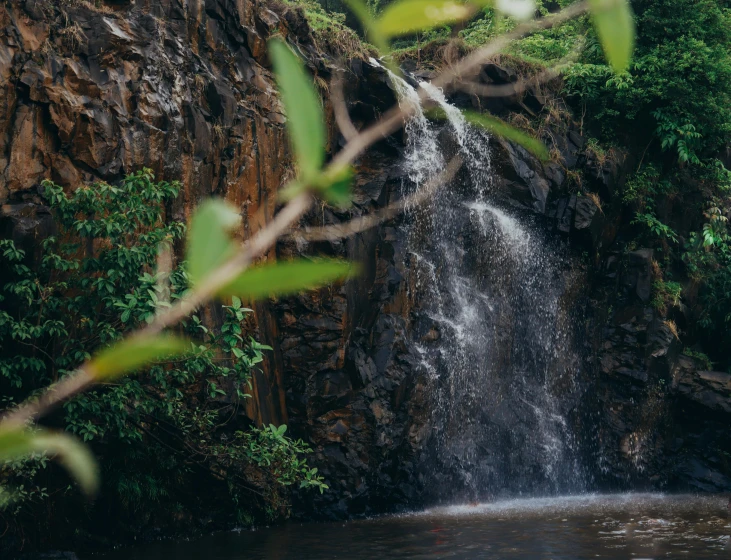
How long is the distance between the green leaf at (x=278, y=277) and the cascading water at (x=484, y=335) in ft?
40.0

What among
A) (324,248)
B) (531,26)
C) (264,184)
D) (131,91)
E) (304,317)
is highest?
(131,91)

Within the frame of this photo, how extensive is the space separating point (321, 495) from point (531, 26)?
11077 mm

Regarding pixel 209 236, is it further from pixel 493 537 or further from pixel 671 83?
pixel 671 83

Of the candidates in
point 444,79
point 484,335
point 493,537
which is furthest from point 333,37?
point 444,79

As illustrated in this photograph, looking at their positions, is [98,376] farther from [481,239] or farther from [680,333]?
[680,333]

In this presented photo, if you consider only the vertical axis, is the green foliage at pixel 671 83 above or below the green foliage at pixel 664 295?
above

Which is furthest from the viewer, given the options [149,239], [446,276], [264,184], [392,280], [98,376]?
[446,276]

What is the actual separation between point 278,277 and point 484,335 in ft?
44.6

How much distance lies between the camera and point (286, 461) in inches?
370

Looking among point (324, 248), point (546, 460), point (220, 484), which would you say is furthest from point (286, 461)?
point (546, 460)

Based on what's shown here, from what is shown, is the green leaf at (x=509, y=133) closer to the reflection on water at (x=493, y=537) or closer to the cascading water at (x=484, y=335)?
the reflection on water at (x=493, y=537)

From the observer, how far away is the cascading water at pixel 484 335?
13.2 metres

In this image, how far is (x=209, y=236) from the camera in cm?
57

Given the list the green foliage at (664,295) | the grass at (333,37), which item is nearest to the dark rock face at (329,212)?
the green foliage at (664,295)
